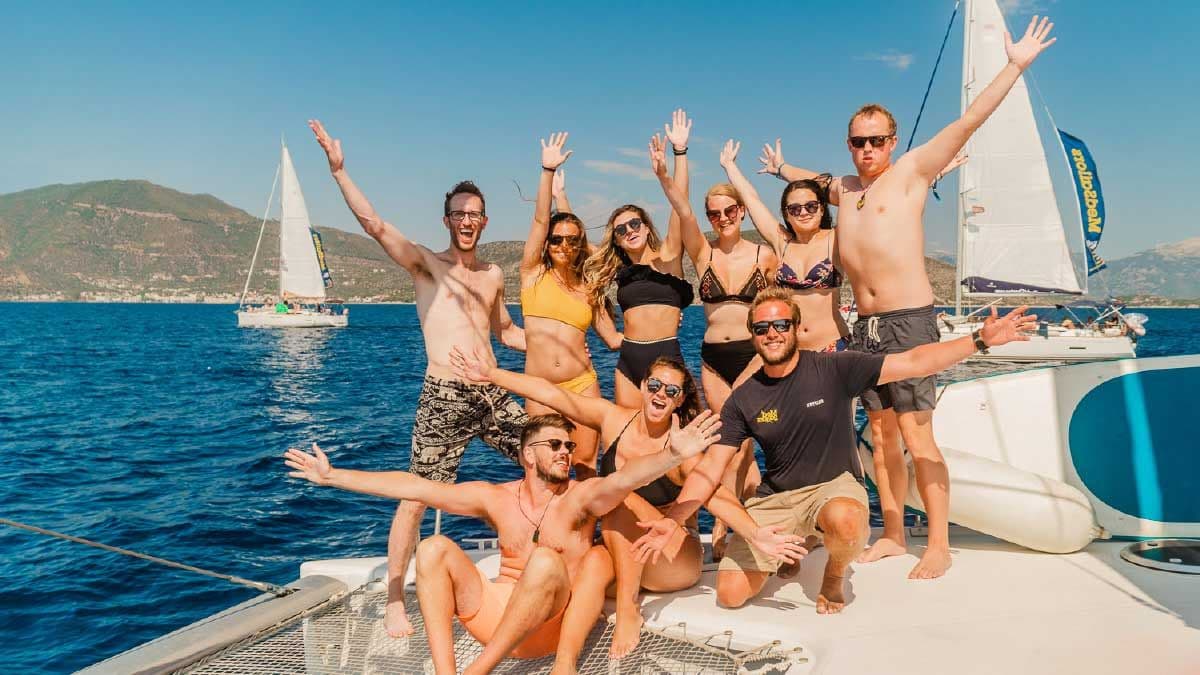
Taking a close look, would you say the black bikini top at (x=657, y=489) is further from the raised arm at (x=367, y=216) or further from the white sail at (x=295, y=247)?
the white sail at (x=295, y=247)

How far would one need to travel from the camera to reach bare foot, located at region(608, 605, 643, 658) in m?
3.86

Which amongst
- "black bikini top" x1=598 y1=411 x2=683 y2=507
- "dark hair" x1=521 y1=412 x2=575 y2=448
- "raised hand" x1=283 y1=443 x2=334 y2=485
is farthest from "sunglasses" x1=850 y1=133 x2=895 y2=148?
"raised hand" x1=283 y1=443 x2=334 y2=485

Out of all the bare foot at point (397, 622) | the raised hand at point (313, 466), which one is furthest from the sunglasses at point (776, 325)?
the bare foot at point (397, 622)

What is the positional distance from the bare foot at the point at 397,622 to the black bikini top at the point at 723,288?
288 cm

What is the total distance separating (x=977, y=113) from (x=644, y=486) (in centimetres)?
296

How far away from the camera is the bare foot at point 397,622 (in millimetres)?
4301

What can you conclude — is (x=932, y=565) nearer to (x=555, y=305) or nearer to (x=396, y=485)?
(x=555, y=305)

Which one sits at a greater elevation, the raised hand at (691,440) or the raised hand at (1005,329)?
the raised hand at (1005,329)

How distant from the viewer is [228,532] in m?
10.9

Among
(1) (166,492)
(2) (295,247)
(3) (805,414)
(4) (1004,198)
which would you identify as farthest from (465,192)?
(2) (295,247)

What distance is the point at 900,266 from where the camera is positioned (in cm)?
482

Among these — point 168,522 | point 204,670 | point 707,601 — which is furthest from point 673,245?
point 168,522

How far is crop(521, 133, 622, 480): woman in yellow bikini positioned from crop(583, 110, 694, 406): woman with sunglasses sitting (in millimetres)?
126

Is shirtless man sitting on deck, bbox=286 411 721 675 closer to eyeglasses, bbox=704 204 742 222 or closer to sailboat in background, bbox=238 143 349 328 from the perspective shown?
eyeglasses, bbox=704 204 742 222
